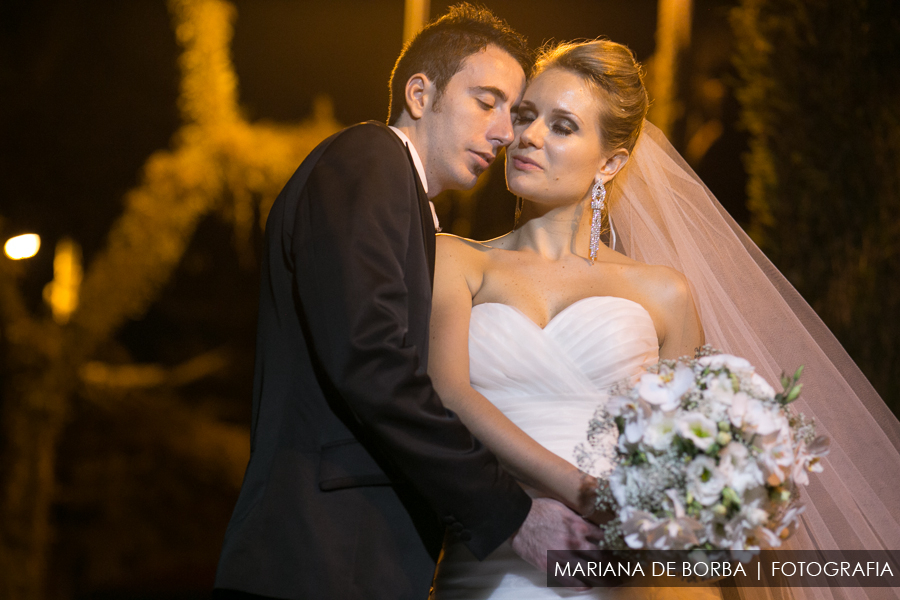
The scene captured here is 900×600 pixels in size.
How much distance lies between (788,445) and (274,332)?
3.66 feet

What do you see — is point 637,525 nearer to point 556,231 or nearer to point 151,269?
point 556,231

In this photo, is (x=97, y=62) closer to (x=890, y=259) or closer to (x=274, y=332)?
(x=274, y=332)

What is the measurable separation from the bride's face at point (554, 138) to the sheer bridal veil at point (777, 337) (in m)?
0.30

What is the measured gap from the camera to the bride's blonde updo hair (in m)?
2.27

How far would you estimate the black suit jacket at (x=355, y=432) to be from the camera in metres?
1.52

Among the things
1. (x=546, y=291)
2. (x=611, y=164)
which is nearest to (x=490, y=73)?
(x=611, y=164)

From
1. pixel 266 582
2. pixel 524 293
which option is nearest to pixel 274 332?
pixel 266 582

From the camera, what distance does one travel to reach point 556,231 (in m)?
2.40

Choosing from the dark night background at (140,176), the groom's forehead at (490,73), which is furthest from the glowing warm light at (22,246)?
the groom's forehead at (490,73)

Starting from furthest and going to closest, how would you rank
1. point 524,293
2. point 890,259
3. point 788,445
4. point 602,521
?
point 890,259 → point 524,293 → point 602,521 → point 788,445

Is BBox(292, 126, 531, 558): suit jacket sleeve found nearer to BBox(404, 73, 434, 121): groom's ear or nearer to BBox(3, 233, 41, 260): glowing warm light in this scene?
BBox(404, 73, 434, 121): groom's ear

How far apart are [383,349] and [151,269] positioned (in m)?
4.58

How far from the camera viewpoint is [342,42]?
561 cm

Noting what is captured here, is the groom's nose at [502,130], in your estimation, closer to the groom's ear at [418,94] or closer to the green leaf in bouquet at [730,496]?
the groom's ear at [418,94]
